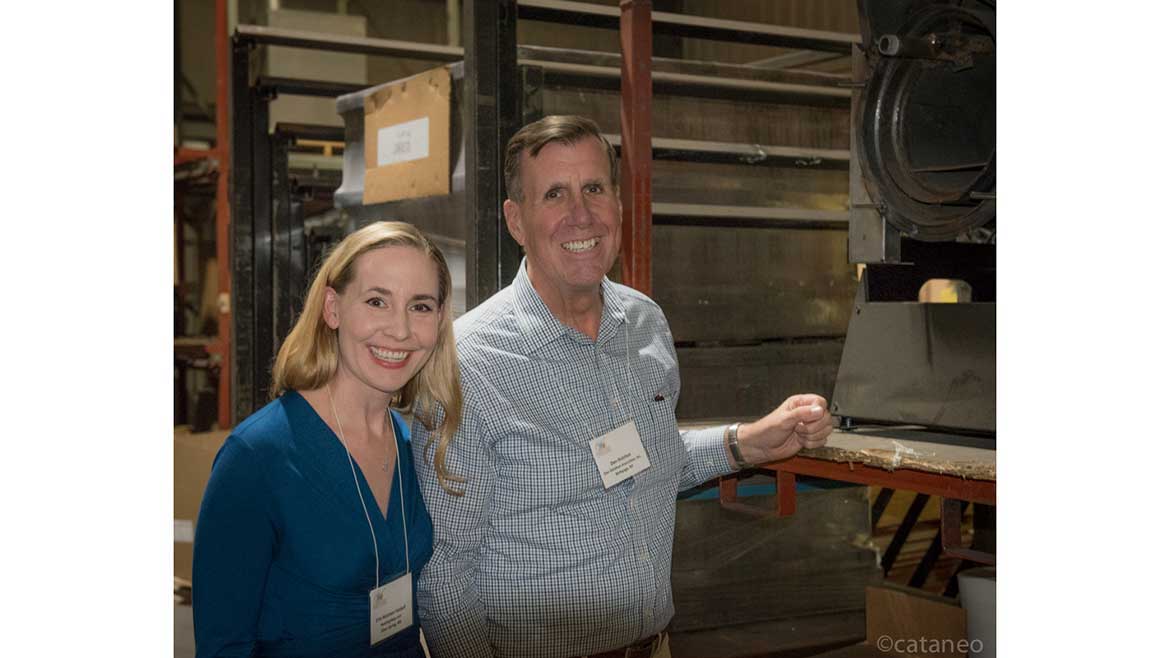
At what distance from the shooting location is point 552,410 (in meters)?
2.14

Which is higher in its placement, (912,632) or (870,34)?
(870,34)

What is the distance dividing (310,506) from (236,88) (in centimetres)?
333

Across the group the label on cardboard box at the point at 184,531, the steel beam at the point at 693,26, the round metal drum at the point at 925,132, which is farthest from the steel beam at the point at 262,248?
the round metal drum at the point at 925,132

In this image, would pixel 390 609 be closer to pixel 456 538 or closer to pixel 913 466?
pixel 456 538

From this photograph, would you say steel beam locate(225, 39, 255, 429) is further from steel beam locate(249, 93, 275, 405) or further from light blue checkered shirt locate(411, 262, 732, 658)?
light blue checkered shirt locate(411, 262, 732, 658)

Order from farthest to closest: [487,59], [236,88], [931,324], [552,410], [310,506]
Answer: [236,88], [487,59], [931,324], [552,410], [310,506]

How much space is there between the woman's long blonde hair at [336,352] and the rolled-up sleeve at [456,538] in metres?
0.03

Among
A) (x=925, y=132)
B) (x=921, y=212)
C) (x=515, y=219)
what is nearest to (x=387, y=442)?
(x=515, y=219)

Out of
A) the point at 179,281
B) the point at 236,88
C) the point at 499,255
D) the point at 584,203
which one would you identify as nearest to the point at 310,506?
the point at 584,203

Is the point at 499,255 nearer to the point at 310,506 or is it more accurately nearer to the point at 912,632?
the point at 310,506

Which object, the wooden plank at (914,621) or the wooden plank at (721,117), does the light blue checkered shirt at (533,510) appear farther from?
the wooden plank at (721,117)

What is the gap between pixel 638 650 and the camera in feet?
7.32

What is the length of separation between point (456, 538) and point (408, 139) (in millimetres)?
1751

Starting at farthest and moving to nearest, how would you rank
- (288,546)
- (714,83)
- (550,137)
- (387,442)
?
(714,83) → (550,137) → (387,442) → (288,546)
